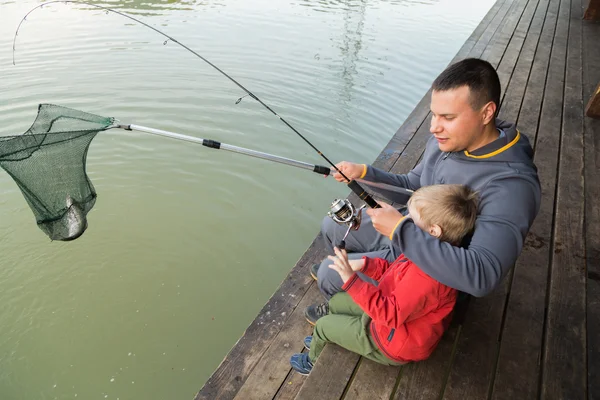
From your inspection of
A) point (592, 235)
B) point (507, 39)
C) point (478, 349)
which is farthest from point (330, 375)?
point (507, 39)

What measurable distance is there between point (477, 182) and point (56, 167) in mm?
1989

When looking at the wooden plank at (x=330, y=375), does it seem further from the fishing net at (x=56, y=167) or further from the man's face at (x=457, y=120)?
the fishing net at (x=56, y=167)

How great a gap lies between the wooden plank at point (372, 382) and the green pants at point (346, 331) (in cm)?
4

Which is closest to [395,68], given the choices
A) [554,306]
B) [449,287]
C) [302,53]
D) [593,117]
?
[302,53]

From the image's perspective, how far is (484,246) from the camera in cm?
151

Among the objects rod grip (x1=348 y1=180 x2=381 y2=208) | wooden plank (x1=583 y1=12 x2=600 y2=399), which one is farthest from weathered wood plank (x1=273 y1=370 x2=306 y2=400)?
wooden plank (x1=583 y1=12 x2=600 y2=399)

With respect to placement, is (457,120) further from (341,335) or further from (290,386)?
(290,386)

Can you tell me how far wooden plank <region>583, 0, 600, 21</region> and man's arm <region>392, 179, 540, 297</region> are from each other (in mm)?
7579

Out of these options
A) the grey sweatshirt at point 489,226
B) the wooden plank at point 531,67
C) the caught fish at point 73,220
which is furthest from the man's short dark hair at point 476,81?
the wooden plank at point 531,67

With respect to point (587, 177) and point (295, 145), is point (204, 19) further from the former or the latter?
point (587, 177)

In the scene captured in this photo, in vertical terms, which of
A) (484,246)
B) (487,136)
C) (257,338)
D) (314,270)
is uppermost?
(487,136)

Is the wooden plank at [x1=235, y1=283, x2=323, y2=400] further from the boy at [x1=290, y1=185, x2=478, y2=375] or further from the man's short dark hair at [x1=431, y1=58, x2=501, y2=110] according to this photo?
the man's short dark hair at [x1=431, y1=58, x2=501, y2=110]

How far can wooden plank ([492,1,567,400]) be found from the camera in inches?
71.1

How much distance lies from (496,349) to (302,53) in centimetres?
664
